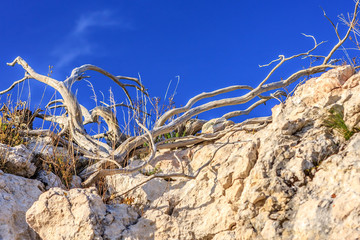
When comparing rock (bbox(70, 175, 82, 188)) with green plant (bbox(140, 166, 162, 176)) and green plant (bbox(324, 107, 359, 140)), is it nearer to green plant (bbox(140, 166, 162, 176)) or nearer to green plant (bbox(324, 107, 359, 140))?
green plant (bbox(140, 166, 162, 176))

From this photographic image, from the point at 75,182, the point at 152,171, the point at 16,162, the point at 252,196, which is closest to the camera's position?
the point at 252,196

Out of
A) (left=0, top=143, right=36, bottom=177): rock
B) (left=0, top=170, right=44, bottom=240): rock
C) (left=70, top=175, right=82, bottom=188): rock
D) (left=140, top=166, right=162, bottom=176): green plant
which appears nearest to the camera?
(left=0, top=170, right=44, bottom=240): rock

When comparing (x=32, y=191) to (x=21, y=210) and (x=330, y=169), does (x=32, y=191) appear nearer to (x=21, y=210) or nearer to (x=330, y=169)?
(x=21, y=210)

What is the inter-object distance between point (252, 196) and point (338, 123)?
4.10 ft

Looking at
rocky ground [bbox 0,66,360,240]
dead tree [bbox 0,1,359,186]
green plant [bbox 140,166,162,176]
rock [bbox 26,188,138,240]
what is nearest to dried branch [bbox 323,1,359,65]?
dead tree [bbox 0,1,359,186]

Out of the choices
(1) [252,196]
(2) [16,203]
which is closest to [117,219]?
(2) [16,203]

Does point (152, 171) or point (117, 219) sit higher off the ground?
point (152, 171)

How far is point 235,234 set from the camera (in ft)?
14.4

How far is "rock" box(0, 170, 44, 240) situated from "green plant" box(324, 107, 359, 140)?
140 inches

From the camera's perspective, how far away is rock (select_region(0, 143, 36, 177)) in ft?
18.7

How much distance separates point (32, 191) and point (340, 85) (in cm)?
412

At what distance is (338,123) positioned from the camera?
14.9 feet

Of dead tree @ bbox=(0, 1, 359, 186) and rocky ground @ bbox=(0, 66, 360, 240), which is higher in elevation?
dead tree @ bbox=(0, 1, 359, 186)

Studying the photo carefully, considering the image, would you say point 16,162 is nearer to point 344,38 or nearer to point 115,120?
point 115,120
